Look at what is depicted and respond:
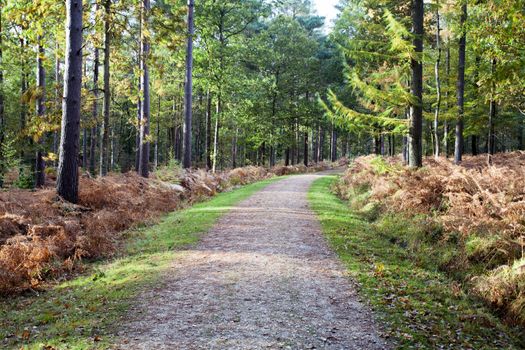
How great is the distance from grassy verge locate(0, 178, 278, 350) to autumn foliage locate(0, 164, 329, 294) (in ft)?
1.45

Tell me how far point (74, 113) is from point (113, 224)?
2889 mm

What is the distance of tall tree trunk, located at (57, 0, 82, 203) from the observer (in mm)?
9500

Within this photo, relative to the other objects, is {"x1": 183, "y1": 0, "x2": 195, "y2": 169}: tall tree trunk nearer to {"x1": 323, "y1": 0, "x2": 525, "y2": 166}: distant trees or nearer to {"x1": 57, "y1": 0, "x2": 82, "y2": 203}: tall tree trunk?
{"x1": 323, "y1": 0, "x2": 525, "y2": 166}: distant trees

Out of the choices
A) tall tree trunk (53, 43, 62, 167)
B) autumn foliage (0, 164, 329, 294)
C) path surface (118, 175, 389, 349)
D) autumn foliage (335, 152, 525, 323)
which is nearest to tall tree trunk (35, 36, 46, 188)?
tall tree trunk (53, 43, 62, 167)

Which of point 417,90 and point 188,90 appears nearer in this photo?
point 417,90

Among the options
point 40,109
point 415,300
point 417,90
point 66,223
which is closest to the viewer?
point 415,300

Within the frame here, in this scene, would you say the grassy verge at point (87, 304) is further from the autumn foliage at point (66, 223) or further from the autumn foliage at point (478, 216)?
the autumn foliage at point (478, 216)

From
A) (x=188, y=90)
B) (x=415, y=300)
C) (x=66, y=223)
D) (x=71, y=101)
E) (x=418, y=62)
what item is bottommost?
(x=415, y=300)

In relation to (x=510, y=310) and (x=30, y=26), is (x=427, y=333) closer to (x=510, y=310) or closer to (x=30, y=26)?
(x=510, y=310)

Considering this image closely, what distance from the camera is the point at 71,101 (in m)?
9.62

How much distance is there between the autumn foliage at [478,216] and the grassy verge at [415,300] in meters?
0.44

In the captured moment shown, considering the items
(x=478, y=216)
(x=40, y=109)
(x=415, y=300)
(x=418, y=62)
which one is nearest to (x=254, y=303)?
(x=415, y=300)

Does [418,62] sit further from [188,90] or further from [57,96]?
[57,96]

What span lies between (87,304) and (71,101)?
19.7 feet
